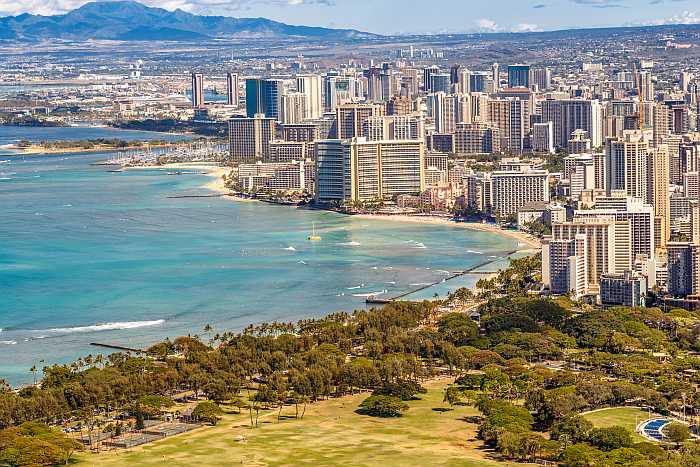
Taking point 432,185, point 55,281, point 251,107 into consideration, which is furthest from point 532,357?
point 251,107

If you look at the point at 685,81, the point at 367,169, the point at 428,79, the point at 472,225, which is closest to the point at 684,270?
the point at 472,225

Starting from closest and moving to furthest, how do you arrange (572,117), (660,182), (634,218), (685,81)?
1. (634,218)
2. (660,182)
3. (572,117)
4. (685,81)

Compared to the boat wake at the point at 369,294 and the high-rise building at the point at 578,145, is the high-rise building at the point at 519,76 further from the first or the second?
the boat wake at the point at 369,294

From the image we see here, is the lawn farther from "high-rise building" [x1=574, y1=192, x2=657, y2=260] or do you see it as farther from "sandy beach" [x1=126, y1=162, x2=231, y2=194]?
"sandy beach" [x1=126, y1=162, x2=231, y2=194]

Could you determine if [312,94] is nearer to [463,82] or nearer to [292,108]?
[292,108]

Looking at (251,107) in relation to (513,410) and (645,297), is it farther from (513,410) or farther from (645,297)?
(513,410)

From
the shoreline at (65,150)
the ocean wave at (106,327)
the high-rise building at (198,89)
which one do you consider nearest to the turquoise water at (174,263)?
the ocean wave at (106,327)
